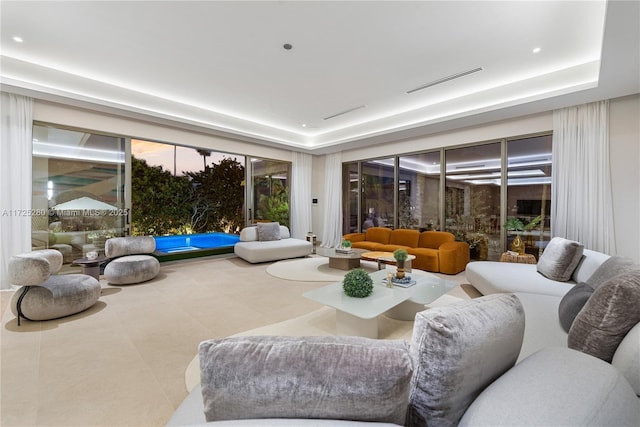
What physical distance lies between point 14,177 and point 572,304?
21.3 ft

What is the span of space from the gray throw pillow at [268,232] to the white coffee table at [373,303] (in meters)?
3.64

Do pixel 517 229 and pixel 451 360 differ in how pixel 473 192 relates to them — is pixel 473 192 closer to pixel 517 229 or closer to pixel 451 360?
pixel 517 229

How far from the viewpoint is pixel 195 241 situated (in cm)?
708

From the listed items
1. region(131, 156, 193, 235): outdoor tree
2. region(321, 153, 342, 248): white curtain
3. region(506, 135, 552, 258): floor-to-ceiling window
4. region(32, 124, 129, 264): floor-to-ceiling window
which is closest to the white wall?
region(506, 135, 552, 258): floor-to-ceiling window

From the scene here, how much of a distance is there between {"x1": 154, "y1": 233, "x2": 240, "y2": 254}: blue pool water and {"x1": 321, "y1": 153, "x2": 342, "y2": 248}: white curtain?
2517mm

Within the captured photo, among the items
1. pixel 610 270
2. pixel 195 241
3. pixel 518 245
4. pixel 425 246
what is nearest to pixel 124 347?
pixel 610 270

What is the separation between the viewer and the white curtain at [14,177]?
3840 mm

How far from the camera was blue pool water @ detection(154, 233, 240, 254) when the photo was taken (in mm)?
6605

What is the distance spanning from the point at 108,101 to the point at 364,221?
5.89 m

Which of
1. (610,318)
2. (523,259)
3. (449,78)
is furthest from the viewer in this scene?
(523,259)

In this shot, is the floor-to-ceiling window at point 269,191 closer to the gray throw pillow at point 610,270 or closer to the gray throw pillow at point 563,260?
the gray throw pillow at point 563,260

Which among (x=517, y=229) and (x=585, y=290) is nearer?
(x=585, y=290)

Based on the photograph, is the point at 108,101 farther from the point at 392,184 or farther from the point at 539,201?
the point at 539,201

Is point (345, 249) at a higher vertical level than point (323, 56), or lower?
lower
